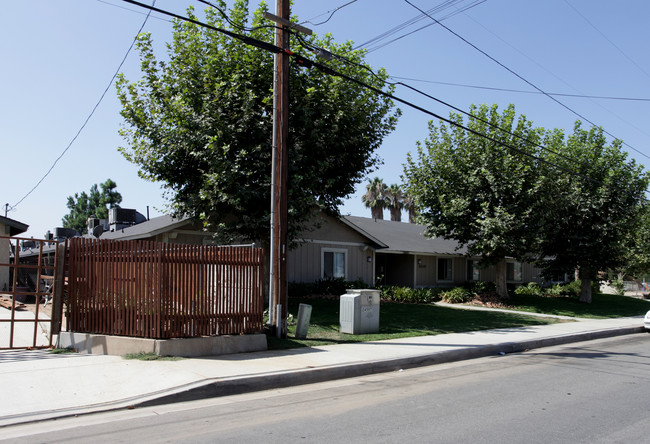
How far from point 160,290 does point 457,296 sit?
18.7 meters

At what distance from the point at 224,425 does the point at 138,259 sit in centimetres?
462

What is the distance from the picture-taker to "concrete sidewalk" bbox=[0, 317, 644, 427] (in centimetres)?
677

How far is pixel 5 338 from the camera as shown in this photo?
37.7 ft

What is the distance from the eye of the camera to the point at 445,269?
30672 mm

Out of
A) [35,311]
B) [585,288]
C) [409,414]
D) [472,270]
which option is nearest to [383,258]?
[472,270]

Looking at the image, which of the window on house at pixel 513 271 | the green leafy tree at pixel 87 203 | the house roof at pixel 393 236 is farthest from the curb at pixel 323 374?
the green leafy tree at pixel 87 203

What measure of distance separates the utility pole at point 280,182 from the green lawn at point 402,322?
0.77 m

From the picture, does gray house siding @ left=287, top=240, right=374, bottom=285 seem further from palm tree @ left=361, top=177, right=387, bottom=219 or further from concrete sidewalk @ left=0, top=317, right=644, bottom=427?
palm tree @ left=361, top=177, right=387, bottom=219

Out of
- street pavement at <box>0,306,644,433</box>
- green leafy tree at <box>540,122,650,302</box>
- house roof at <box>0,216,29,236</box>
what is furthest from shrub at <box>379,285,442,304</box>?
house roof at <box>0,216,29,236</box>

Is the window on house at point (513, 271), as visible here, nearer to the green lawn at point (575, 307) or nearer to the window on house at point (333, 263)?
the green lawn at point (575, 307)

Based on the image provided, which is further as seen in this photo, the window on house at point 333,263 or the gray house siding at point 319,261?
the window on house at point 333,263

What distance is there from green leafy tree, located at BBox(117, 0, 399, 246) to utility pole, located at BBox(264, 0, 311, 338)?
7.57 feet

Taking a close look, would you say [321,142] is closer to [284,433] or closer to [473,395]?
[473,395]

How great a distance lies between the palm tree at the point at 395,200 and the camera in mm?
53156
